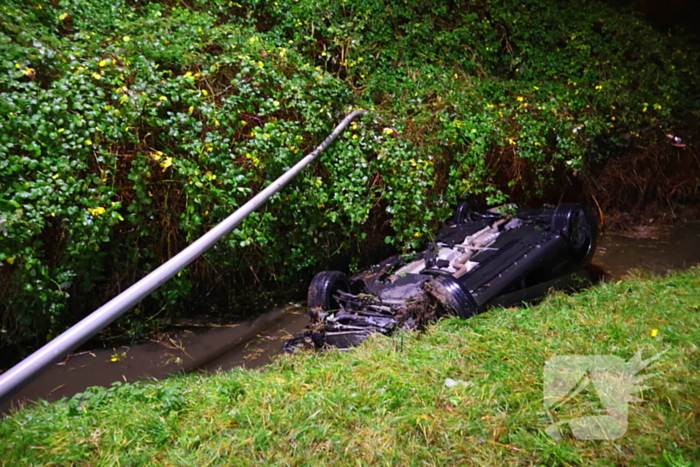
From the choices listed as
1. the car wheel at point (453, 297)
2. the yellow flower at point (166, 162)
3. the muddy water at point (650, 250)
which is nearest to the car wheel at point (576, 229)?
the muddy water at point (650, 250)

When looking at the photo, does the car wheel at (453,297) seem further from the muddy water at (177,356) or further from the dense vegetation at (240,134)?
the muddy water at (177,356)

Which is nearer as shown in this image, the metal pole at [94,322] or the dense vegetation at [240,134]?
the metal pole at [94,322]

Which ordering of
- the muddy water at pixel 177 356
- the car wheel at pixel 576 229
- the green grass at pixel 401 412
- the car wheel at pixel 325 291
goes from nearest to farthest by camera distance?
1. the green grass at pixel 401 412
2. the muddy water at pixel 177 356
3. the car wheel at pixel 325 291
4. the car wheel at pixel 576 229

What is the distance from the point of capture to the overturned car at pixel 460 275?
150 inches

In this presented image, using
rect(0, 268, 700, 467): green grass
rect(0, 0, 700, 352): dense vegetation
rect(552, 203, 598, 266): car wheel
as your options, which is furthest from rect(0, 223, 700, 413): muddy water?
rect(552, 203, 598, 266): car wheel

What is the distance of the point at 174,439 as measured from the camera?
223 centimetres

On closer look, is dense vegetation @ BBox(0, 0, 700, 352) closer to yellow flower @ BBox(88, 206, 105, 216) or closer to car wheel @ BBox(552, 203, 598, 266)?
yellow flower @ BBox(88, 206, 105, 216)

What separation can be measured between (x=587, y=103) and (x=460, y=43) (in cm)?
244

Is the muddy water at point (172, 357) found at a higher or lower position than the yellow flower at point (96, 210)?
lower

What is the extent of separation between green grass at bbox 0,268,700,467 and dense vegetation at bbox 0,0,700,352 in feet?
5.38

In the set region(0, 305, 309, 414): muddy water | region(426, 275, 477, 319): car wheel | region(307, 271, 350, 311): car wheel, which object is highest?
region(426, 275, 477, 319): car wheel

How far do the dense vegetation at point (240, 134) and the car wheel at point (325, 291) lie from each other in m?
0.77

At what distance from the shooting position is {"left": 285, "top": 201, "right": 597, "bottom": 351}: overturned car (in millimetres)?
3805

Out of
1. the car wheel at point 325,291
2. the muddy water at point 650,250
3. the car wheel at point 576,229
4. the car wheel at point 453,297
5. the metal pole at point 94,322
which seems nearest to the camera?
the metal pole at point 94,322
